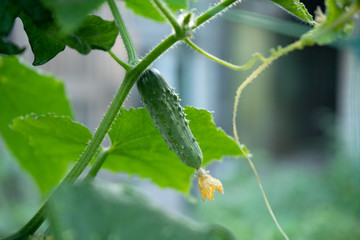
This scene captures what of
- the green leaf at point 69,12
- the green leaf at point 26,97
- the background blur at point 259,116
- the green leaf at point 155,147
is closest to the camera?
the green leaf at point 69,12

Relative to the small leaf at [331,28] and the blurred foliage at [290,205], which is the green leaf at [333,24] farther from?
the blurred foliage at [290,205]

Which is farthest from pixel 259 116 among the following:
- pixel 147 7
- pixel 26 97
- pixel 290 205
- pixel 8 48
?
pixel 8 48

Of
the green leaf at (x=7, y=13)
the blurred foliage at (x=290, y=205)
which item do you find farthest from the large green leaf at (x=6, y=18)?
the blurred foliage at (x=290, y=205)

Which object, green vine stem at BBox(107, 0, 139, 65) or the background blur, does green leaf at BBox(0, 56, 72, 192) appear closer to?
the background blur

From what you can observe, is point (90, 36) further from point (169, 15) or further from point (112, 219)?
point (112, 219)

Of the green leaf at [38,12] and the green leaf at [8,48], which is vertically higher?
the green leaf at [38,12]

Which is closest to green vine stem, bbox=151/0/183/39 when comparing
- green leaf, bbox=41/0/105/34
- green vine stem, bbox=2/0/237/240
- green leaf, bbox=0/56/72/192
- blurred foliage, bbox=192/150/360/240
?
green vine stem, bbox=2/0/237/240
